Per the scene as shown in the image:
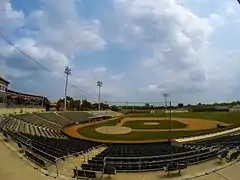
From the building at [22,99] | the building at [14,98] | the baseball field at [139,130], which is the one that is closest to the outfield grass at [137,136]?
the baseball field at [139,130]

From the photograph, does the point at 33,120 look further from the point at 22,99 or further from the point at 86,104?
the point at 86,104

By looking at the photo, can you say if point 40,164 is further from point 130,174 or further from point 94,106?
point 94,106

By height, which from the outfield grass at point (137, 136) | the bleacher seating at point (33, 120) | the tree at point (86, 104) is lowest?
the outfield grass at point (137, 136)

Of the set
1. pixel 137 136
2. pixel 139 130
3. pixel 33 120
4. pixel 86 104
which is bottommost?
pixel 137 136

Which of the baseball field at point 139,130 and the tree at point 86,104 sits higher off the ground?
the tree at point 86,104

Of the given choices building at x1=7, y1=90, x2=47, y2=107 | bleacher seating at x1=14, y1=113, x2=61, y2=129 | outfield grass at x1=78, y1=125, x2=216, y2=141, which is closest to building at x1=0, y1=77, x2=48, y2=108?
building at x1=7, y1=90, x2=47, y2=107

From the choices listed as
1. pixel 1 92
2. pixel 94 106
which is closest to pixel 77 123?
pixel 1 92

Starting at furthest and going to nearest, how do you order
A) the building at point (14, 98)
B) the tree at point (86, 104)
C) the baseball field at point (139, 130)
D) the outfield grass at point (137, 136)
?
the tree at point (86, 104), the building at point (14, 98), the baseball field at point (139, 130), the outfield grass at point (137, 136)

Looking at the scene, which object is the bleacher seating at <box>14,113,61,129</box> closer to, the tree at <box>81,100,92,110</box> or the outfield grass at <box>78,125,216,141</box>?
the outfield grass at <box>78,125,216,141</box>

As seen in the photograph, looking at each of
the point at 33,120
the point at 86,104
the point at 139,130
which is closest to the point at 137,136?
the point at 139,130

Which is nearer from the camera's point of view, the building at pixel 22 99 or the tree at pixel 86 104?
the building at pixel 22 99

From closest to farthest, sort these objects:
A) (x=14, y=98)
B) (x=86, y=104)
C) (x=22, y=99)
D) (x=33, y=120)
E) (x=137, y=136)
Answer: (x=137, y=136), (x=33, y=120), (x=14, y=98), (x=22, y=99), (x=86, y=104)

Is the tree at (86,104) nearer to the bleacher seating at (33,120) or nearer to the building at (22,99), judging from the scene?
the building at (22,99)

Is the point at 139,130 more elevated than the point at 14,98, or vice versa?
the point at 14,98
